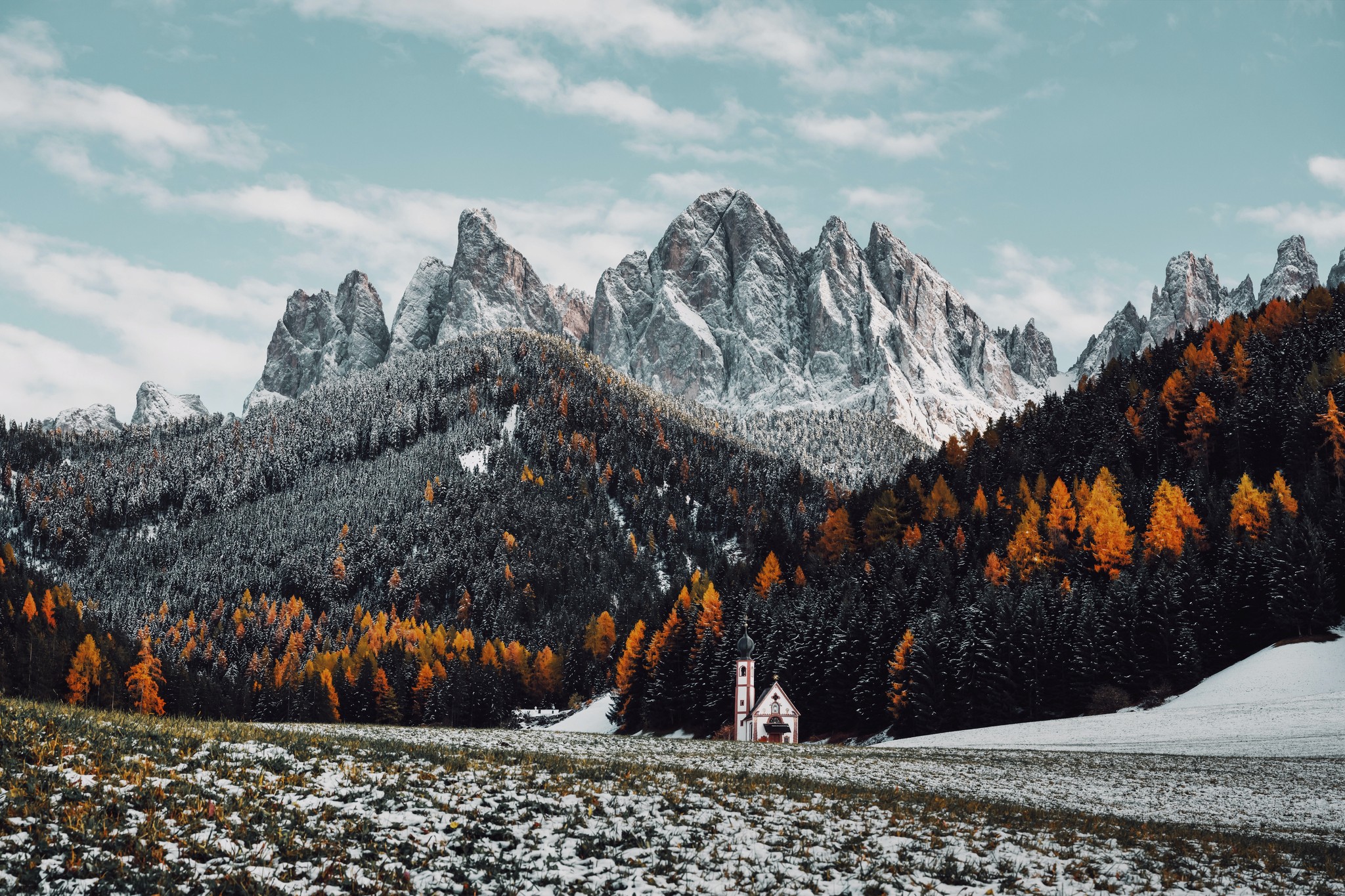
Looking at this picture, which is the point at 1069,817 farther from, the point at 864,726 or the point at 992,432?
the point at 992,432

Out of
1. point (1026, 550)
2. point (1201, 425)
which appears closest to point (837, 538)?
point (1026, 550)

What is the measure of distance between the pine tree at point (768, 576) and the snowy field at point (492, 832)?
63537mm

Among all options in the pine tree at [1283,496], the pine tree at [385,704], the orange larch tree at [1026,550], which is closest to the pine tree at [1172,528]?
the pine tree at [1283,496]

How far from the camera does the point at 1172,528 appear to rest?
68.2 m

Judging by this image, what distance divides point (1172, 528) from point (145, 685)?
89649mm

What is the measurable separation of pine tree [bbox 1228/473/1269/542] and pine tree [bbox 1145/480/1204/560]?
243 cm

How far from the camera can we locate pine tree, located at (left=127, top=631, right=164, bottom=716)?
79.2 meters

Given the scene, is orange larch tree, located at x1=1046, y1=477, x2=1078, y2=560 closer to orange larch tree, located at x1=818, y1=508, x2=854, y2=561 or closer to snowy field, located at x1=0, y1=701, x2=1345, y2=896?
orange larch tree, located at x1=818, y1=508, x2=854, y2=561

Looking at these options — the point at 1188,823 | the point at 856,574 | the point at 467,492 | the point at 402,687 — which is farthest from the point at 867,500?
the point at 467,492

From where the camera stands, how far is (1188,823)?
882 inches

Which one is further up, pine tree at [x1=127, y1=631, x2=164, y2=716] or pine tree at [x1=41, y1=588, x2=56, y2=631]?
pine tree at [x1=41, y1=588, x2=56, y2=631]

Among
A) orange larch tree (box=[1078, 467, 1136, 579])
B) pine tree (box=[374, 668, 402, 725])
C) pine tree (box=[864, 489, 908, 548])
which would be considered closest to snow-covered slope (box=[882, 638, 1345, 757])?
orange larch tree (box=[1078, 467, 1136, 579])

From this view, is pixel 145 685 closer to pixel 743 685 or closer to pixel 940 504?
pixel 743 685

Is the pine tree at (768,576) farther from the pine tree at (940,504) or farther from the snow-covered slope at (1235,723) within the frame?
the snow-covered slope at (1235,723)
